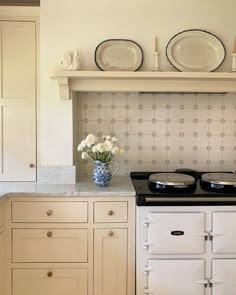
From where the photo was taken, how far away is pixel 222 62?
2.57 meters

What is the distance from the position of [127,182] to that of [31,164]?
2.49 ft

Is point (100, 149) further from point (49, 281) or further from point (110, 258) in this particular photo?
point (49, 281)

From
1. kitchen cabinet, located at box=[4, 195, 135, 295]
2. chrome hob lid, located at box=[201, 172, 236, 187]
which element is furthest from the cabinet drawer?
chrome hob lid, located at box=[201, 172, 236, 187]

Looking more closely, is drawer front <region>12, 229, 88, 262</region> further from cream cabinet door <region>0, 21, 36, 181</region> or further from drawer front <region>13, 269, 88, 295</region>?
cream cabinet door <region>0, 21, 36, 181</region>

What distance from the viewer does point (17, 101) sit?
2.74 meters

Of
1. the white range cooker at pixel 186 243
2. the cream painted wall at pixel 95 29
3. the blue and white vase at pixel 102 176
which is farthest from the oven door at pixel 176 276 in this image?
the cream painted wall at pixel 95 29

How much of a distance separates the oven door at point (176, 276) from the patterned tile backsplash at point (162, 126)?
877mm

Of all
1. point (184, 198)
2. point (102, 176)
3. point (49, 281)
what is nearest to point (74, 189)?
point (102, 176)

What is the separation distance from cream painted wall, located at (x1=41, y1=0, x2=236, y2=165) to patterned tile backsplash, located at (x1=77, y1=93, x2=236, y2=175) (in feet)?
1.10

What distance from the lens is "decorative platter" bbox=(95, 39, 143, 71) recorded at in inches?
101

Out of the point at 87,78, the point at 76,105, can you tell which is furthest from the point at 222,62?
the point at 76,105

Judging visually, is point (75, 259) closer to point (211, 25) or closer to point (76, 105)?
point (76, 105)

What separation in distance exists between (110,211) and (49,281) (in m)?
0.61

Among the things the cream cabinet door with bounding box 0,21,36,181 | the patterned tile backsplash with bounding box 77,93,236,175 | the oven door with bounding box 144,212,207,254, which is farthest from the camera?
the patterned tile backsplash with bounding box 77,93,236,175
